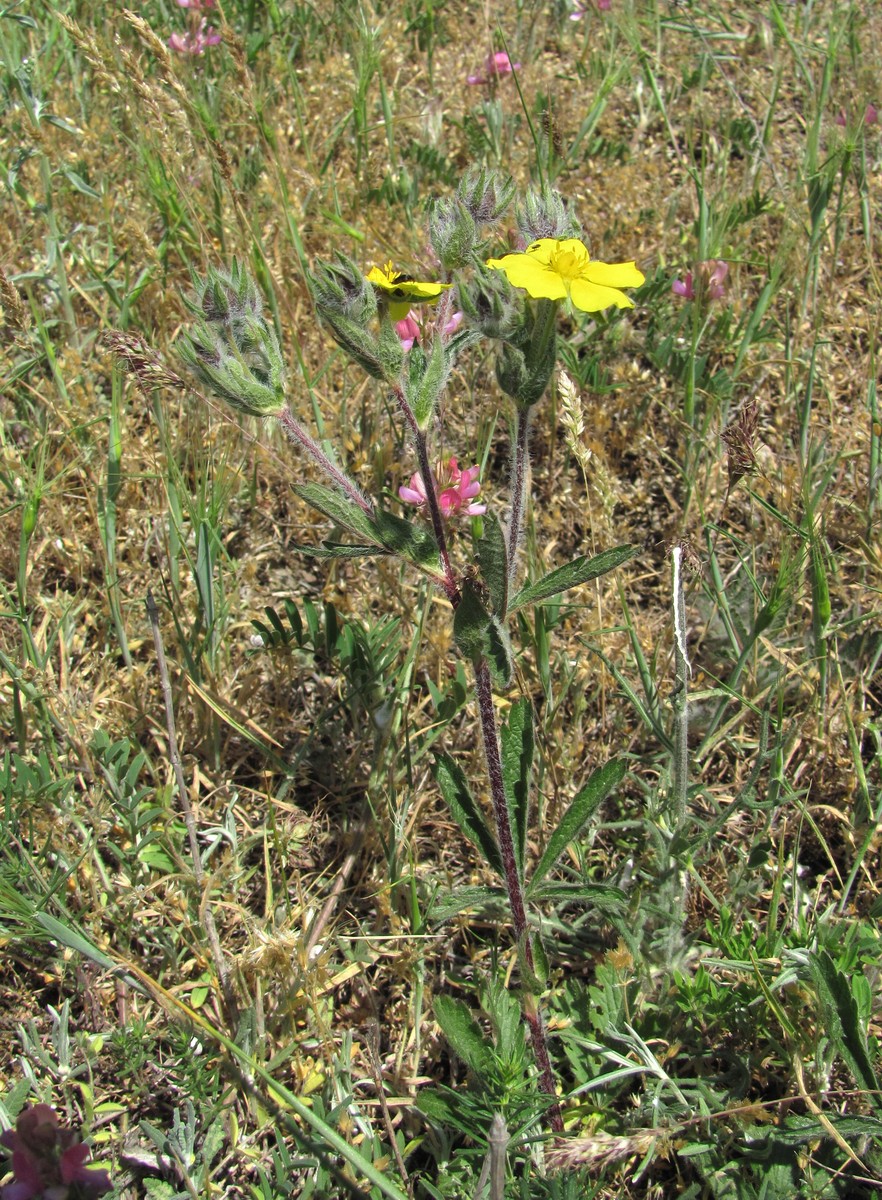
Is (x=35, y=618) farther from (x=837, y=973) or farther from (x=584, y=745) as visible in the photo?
(x=837, y=973)

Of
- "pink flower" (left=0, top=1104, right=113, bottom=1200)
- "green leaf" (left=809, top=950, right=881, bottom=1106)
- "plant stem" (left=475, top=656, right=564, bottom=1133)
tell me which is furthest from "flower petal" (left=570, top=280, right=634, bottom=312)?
"pink flower" (left=0, top=1104, right=113, bottom=1200)

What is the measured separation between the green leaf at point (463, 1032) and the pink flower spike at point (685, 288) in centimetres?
220

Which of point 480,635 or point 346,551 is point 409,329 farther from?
point 480,635

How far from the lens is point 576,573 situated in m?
1.72

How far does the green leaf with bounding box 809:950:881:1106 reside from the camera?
5.72ft

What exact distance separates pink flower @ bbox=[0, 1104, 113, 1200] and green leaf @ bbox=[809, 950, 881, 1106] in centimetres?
124

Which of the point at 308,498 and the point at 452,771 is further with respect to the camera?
the point at 452,771

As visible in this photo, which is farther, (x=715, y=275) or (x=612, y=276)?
(x=715, y=275)

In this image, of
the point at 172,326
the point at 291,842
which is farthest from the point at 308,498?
the point at 172,326

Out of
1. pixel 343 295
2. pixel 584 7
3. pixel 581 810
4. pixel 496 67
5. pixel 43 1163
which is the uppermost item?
pixel 584 7

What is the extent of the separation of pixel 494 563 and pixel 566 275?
0.49 meters

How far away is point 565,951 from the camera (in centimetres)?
213

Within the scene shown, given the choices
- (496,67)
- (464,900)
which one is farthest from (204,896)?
(496,67)

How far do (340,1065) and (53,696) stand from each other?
3.40 ft
